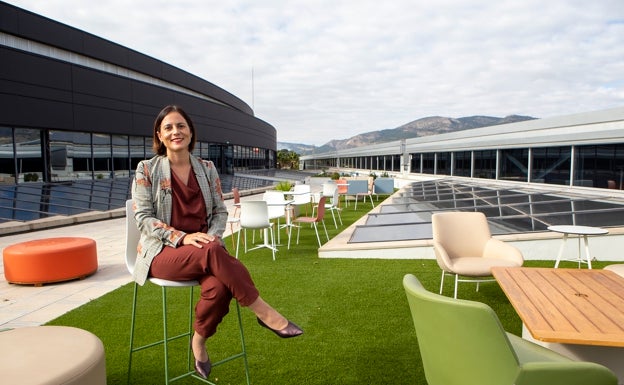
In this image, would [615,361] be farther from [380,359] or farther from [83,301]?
[83,301]

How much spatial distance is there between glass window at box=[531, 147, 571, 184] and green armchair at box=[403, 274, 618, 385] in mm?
11993

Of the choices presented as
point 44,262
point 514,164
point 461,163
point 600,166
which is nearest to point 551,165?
point 600,166

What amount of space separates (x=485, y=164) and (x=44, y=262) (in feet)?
53.6

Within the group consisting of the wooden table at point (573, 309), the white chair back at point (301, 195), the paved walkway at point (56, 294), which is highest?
the white chair back at point (301, 195)

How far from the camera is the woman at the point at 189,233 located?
245 cm

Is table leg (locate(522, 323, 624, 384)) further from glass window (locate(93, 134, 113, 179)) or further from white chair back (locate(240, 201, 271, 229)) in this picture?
glass window (locate(93, 134, 113, 179))

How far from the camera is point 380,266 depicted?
6.57 metres

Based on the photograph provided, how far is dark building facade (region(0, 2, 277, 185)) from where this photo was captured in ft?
48.2

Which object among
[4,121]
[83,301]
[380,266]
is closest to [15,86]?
[4,121]

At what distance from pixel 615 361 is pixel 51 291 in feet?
20.3

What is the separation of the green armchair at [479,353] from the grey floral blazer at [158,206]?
5.03 ft

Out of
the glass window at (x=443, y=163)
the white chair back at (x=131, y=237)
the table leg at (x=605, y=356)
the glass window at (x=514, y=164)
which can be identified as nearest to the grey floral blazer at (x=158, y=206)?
the white chair back at (x=131, y=237)

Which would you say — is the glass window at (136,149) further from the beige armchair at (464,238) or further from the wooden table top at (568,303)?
the wooden table top at (568,303)

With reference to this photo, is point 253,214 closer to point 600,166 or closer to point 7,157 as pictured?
point 600,166
